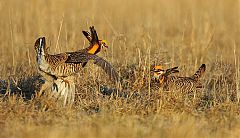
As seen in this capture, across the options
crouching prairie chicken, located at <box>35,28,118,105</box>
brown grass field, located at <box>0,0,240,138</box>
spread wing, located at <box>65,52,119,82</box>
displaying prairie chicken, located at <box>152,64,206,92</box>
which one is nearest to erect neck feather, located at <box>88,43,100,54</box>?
crouching prairie chicken, located at <box>35,28,118,105</box>

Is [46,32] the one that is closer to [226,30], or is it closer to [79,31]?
[79,31]

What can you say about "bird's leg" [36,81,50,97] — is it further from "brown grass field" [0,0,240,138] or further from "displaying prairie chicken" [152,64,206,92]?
"displaying prairie chicken" [152,64,206,92]

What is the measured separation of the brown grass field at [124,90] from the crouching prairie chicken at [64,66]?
221 millimetres

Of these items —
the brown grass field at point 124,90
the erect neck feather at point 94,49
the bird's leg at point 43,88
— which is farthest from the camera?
the erect neck feather at point 94,49

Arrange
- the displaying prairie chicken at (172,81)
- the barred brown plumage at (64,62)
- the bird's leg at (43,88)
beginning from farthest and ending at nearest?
the displaying prairie chicken at (172,81) → the bird's leg at (43,88) → the barred brown plumage at (64,62)

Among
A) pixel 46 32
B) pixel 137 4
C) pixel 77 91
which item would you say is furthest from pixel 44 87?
pixel 137 4

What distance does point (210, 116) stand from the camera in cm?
602

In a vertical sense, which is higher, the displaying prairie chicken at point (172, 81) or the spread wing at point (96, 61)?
the spread wing at point (96, 61)

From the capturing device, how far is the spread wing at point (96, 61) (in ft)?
19.6

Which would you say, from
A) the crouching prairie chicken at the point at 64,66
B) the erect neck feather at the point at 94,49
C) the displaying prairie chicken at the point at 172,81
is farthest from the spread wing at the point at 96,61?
the displaying prairie chicken at the point at 172,81

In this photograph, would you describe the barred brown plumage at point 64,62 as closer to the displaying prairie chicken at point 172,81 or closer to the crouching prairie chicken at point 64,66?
the crouching prairie chicken at point 64,66

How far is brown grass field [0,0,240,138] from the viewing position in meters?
5.35

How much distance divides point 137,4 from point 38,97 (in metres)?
9.18

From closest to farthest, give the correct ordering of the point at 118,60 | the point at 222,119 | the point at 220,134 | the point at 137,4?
the point at 220,134 < the point at 222,119 < the point at 118,60 < the point at 137,4
